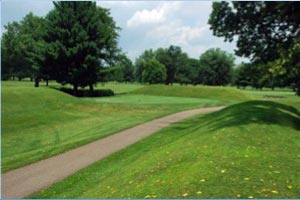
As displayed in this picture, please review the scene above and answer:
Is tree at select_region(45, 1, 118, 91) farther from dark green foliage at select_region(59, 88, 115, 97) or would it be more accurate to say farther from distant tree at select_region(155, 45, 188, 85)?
distant tree at select_region(155, 45, 188, 85)

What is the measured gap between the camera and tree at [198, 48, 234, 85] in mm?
115250

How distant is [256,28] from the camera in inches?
995

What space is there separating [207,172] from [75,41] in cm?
5037

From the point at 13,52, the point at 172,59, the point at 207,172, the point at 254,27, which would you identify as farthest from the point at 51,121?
the point at 172,59

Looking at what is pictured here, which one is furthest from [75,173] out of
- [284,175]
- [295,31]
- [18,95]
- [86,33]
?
[86,33]

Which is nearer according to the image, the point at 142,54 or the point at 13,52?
the point at 13,52

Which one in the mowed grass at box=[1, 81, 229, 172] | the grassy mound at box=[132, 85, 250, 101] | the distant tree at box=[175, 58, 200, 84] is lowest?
the mowed grass at box=[1, 81, 229, 172]

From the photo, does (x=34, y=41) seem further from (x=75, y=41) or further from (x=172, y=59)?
(x=172, y=59)

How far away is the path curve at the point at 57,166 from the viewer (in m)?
11.6

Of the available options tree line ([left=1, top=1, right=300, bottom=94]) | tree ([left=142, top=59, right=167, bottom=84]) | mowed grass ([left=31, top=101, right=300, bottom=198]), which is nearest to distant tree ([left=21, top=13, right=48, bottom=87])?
tree line ([left=1, top=1, right=300, bottom=94])

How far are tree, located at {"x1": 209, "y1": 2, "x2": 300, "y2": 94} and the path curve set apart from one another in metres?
8.72

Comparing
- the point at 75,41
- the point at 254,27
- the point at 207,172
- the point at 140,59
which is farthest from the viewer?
the point at 140,59

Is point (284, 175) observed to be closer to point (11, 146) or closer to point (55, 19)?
point (11, 146)

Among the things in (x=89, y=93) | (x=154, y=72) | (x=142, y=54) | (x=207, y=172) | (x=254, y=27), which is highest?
(x=142, y=54)
